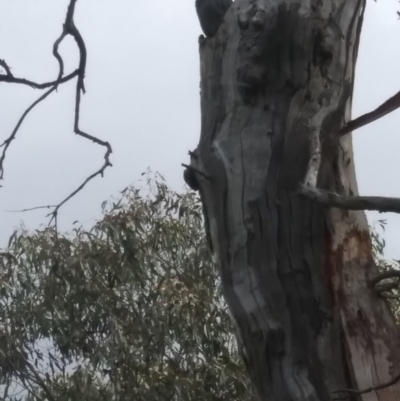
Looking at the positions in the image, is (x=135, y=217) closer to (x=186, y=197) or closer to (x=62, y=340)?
(x=186, y=197)

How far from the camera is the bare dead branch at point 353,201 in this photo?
1271 millimetres

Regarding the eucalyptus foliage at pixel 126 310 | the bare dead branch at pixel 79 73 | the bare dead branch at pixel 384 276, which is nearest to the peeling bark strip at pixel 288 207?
the bare dead branch at pixel 384 276

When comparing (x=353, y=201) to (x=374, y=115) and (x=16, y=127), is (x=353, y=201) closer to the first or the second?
(x=374, y=115)

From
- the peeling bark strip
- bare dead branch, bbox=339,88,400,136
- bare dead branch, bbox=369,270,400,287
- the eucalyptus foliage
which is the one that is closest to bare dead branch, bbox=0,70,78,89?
the peeling bark strip

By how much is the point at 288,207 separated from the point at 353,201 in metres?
0.20

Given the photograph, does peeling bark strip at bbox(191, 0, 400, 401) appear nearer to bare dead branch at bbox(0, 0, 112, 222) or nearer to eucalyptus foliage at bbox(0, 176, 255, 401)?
bare dead branch at bbox(0, 0, 112, 222)

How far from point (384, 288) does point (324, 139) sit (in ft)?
1.13

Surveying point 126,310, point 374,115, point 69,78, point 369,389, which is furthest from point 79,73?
point 126,310

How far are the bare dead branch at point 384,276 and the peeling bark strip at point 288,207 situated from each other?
0.7 inches

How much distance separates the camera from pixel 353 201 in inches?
52.1

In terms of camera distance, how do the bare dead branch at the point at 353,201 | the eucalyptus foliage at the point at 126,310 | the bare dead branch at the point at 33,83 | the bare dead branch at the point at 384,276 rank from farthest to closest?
1. the eucalyptus foliage at the point at 126,310
2. the bare dead branch at the point at 33,83
3. the bare dead branch at the point at 384,276
4. the bare dead branch at the point at 353,201

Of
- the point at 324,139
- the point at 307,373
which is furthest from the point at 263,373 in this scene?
the point at 324,139

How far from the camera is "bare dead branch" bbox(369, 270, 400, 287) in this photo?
141cm

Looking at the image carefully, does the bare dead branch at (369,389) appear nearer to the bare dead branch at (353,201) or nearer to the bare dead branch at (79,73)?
the bare dead branch at (353,201)
